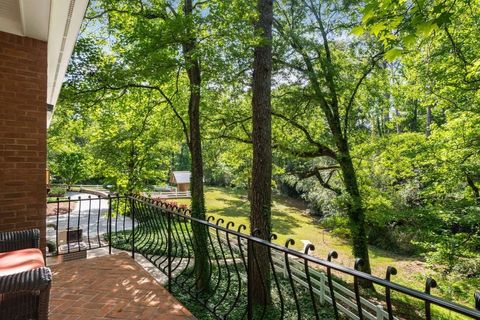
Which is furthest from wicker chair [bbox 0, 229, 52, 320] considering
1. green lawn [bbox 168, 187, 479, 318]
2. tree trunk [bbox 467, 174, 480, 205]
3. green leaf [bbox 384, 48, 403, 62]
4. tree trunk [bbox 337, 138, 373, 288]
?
tree trunk [bbox 467, 174, 480, 205]

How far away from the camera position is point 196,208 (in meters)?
5.85

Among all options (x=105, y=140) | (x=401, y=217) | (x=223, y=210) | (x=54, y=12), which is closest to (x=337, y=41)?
(x=401, y=217)

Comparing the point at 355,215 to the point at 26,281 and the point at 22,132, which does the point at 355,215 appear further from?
the point at 26,281

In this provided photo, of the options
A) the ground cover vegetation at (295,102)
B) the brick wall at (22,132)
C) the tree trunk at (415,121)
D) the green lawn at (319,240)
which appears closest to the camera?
the brick wall at (22,132)

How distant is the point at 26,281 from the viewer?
1.58m

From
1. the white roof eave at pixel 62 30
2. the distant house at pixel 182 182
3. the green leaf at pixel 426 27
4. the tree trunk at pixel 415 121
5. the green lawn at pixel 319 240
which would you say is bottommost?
the green lawn at pixel 319 240

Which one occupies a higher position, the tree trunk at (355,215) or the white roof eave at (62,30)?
the white roof eave at (62,30)

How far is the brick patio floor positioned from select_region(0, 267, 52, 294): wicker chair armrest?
4.30ft

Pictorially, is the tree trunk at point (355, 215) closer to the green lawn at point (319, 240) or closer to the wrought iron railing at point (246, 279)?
the wrought iron railing at point (246, 279)

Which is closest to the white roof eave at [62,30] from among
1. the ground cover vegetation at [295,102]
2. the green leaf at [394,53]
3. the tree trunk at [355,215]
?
the ground cover vegetation at [295,102]

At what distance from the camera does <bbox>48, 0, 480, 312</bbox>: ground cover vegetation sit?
5043 mm

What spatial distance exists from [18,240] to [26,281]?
56.9 inches

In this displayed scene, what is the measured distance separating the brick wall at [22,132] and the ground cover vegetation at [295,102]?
1718 mm

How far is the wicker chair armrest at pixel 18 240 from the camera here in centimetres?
265
